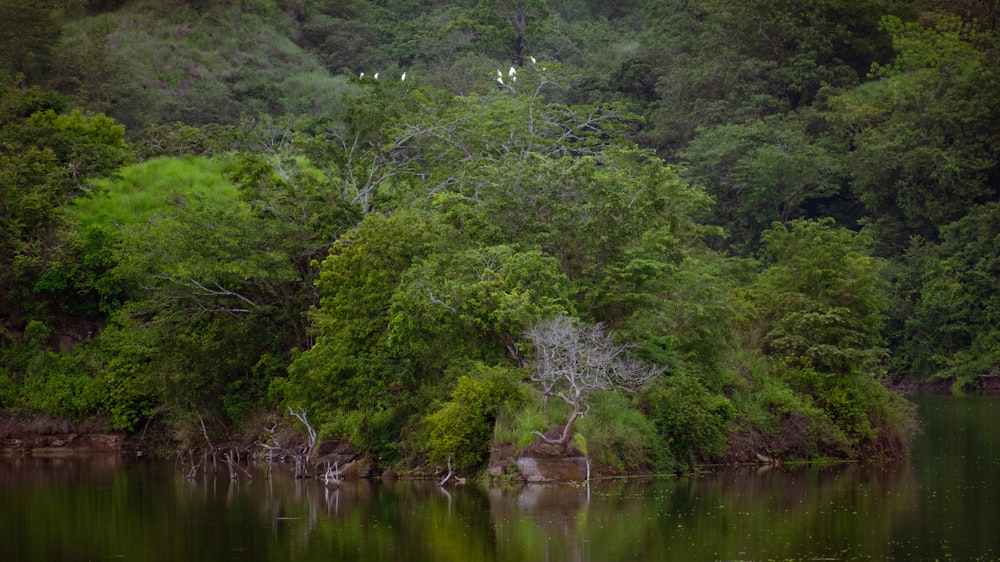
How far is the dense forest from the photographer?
99.4ft

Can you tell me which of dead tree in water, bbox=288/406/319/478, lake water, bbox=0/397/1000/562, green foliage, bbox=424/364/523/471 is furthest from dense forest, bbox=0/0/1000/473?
lake water, bbox=0/397/1000/562

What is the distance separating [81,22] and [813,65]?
125 ft

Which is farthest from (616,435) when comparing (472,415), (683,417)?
(472,415)

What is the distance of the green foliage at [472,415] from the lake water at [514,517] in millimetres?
956

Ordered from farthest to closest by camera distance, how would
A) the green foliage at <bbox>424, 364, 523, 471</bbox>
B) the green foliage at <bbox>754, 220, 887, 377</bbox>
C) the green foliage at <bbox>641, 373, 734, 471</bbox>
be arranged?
the green foliage at <bbox>754, 220, 887, 377</bbox>
the green foliage at <bbox>641, 373, 734, 471</bbox>
the green foliage at <bbox>424, 364, 523, 471</bbox>

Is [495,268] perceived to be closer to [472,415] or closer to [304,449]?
[472,415]

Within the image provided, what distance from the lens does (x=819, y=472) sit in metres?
31.5

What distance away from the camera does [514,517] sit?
23.5m

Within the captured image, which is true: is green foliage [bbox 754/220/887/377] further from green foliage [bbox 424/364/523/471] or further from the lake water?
green foliage [bbox 424/364/523/471]

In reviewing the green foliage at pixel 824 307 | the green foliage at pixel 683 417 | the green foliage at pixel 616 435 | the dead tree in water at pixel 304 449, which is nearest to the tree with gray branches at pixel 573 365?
the green foliage at pixel 616 435

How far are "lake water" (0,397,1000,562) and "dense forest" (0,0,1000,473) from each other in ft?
6.21

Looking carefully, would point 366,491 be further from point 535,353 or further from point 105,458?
point 105,458

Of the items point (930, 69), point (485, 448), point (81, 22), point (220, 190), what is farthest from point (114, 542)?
point (81, 22)

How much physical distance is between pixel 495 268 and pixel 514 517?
28.4 ft
